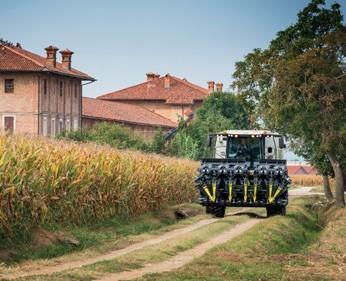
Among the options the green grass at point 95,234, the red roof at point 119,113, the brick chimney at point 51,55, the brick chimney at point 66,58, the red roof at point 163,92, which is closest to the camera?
the green grass at point 95,234

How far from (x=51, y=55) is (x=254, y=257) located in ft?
223

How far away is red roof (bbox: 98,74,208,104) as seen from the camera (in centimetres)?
13912

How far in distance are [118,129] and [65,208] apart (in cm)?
5749

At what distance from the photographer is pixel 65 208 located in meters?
26.1

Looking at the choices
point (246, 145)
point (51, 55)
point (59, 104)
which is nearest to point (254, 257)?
point (246, 145)

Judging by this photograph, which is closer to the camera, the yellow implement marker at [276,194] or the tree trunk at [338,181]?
the yellow implement marker at [276,194]

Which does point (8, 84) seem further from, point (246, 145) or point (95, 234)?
point (95, 234)

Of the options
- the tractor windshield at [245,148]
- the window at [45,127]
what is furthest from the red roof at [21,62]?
the tractor windshield at [245,148]

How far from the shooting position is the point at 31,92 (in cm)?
8481

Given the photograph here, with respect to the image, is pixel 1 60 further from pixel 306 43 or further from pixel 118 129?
pixel 306 43

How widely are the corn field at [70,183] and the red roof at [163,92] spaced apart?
100447 millimetres

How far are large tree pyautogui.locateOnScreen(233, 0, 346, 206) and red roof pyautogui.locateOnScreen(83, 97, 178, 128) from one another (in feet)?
139

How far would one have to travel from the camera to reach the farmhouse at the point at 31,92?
84062mm

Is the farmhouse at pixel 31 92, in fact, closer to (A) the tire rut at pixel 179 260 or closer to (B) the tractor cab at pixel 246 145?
(B) the tractor cab at pixel 246 145
